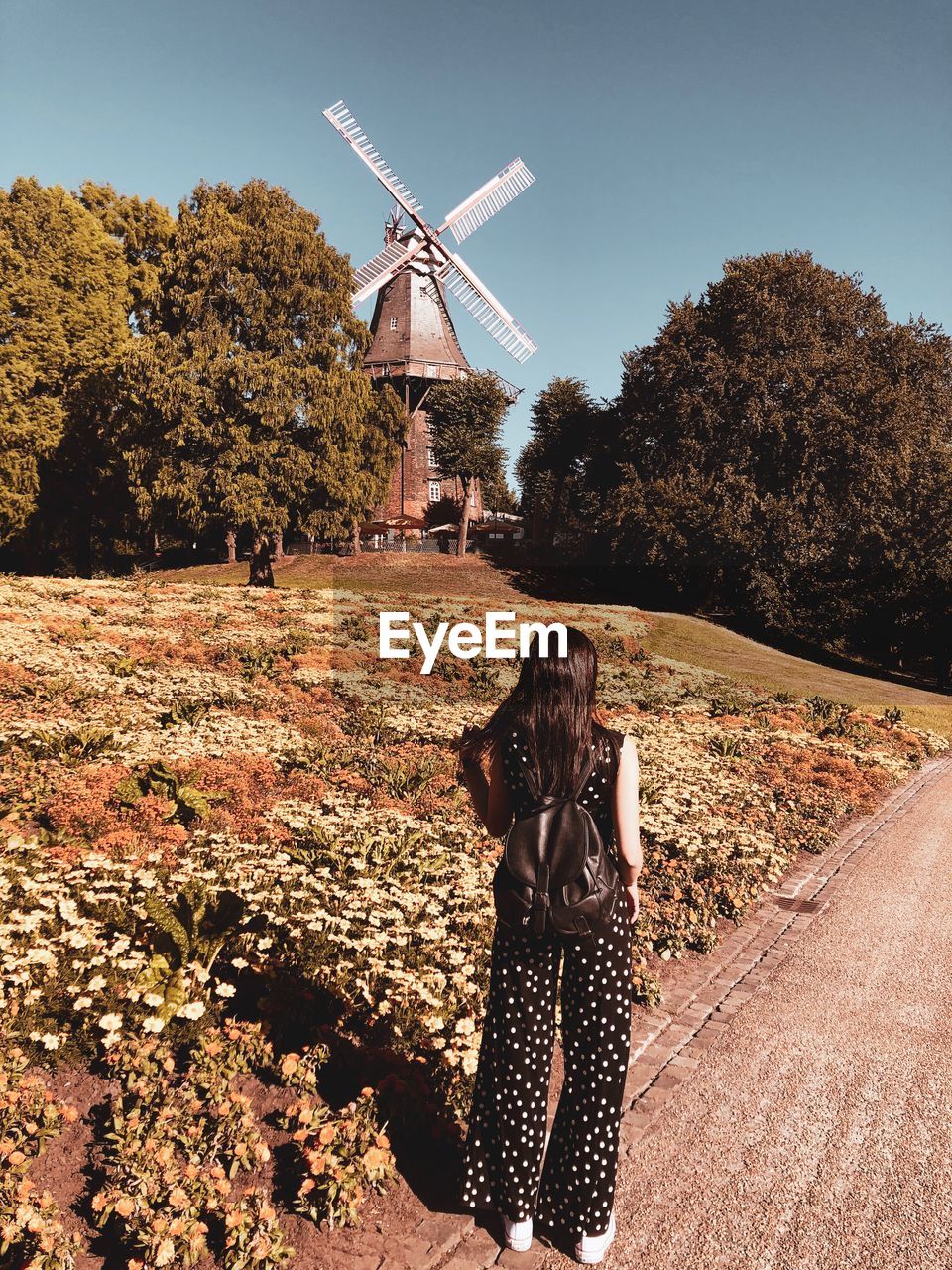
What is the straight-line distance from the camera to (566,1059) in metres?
3.67

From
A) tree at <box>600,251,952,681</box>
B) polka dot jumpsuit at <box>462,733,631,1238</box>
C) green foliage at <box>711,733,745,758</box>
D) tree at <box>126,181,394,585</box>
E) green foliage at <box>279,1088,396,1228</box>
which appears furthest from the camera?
tree at <box>600,251,952,681</box>

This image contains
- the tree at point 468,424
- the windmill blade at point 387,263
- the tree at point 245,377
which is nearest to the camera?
the tree at point 245,377

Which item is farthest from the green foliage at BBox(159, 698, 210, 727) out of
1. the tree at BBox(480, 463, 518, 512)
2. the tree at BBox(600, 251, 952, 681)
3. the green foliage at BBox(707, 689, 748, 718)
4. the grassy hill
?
the tree at BBox(480, 463, 518, 512)

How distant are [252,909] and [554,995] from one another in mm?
3129

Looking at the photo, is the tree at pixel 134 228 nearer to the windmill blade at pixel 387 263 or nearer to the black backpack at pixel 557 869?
the windmill blade at pixel 387 263

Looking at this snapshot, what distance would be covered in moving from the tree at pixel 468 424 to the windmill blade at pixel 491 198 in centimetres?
848

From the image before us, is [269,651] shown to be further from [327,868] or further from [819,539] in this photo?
[819,539]

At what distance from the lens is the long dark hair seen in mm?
3436

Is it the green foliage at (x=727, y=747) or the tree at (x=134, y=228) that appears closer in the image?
the green foliage at (x=727, y=747)

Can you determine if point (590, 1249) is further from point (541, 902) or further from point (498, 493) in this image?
point (498, 493)

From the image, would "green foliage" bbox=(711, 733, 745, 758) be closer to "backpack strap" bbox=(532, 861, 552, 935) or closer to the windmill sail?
"backpack strap" bbox=(532, 861, 552, 935)

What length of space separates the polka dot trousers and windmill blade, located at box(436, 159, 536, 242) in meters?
48.2

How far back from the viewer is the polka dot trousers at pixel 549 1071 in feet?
11.7

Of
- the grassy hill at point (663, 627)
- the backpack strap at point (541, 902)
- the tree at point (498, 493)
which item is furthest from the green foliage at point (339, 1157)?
the tree at point (498, 493)
